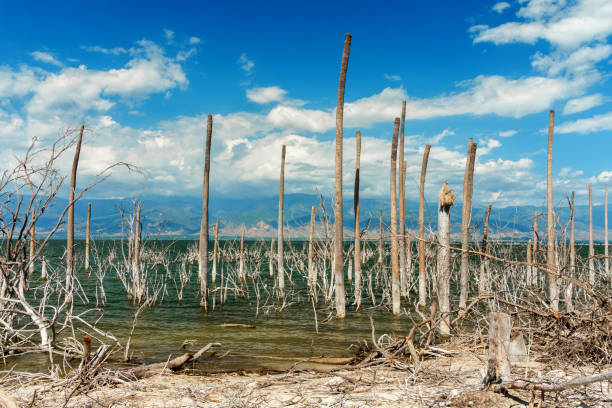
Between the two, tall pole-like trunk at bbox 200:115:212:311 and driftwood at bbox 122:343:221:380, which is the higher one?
tall pole-like trunk at bbox 200:115:212:311

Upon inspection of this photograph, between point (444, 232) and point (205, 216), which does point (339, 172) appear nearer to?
point (444, 232)

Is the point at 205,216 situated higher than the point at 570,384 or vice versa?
the point at 205,216

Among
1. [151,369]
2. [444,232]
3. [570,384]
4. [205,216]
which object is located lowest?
[151,369]

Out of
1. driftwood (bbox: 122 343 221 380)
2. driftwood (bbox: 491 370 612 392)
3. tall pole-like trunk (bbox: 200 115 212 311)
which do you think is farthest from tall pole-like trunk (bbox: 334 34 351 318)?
driftwood (bbox: 491 370 612 392)

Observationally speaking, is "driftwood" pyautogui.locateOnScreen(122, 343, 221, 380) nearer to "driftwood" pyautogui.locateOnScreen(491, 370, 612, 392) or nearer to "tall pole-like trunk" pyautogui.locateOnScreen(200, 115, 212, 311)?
"driftwood" pyautogui.locateOnScreen(491, 370, 612, 392)

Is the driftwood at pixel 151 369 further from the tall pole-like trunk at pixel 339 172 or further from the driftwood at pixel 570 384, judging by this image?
the tall pole-like trunk at pixel 339 172

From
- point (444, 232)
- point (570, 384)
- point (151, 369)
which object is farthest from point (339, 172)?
point (570, 384)

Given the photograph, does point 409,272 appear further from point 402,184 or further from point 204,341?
point 204,341

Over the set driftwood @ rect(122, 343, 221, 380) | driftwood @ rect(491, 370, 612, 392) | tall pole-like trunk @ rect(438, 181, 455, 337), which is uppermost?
tall pole-like trunk @ rect(438, 181, 455, 337)

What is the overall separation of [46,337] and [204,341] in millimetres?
4372

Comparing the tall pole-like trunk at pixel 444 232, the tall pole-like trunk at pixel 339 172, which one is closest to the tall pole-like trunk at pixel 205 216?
the tall pole-like trunk at pixel 339 172

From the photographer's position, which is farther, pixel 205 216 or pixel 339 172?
pixel 205 216

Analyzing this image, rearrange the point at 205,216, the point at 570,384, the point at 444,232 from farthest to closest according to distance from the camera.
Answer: the point at 205,216 → the point at 444,232 → the point at 570,384

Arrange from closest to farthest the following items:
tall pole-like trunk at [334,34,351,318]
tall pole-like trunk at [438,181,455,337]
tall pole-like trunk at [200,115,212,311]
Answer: tall pole-like trunk at [438,181,455,337] < tall pole-like trunk at [334,34,351,318] < tall pole-like trunk at [200,115,212,311]
